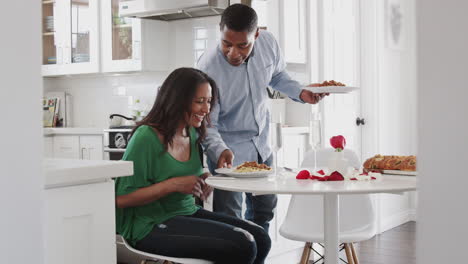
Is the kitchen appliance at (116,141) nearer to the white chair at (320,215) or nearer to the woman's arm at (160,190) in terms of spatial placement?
the white chair at (320,215)

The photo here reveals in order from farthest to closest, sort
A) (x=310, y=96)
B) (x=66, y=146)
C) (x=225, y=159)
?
(x=66, y=146) < (x=310, y=96) < (x=225, y=159)

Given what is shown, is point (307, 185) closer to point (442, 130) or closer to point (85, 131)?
point (442, 130)

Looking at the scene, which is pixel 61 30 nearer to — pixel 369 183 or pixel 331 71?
pixel 331 71

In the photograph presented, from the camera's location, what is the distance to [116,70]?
5.11 metres

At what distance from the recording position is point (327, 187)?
6.35 ft

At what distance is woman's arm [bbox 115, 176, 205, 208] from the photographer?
87.0 inches

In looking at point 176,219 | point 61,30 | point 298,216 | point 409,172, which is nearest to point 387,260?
point 298,216

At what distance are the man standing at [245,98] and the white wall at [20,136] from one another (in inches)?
75.6

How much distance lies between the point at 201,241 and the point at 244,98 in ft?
3.08

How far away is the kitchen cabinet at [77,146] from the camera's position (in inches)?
192

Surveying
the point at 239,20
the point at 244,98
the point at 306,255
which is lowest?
the point at 306,255

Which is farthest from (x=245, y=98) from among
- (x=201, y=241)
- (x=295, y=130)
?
(x=295, y=130)

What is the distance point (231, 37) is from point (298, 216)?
0.92 meters

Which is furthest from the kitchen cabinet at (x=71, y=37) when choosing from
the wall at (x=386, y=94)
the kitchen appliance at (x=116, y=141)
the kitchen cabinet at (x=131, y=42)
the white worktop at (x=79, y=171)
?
the white worktop at (x=79, y=171)
